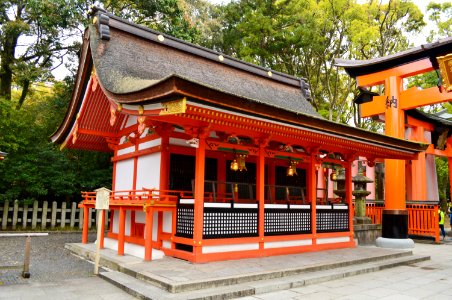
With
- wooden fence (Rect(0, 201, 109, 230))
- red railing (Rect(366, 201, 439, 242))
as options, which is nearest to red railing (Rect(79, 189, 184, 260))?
wooden fence (Rect(0, 201, 109, 230))

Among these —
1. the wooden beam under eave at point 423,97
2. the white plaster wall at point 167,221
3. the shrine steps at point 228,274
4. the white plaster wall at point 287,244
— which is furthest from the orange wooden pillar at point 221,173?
the wooden beam under eave at point 423,97

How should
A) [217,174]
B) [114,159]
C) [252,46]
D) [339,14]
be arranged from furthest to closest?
[252,46] < [339,14] < [114,159] < [217,174]

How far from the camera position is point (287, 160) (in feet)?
41.7

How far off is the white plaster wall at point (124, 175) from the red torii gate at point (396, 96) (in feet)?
31.5

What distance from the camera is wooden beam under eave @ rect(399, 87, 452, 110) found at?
13664mm

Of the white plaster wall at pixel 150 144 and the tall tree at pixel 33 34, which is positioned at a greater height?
the tall tree at pixel 33 34

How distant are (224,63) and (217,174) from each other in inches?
239

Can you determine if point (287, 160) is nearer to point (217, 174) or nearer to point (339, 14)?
point (217, 174)

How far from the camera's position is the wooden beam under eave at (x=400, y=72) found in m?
13.4

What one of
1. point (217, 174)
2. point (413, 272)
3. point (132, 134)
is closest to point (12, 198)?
point (132, 134)

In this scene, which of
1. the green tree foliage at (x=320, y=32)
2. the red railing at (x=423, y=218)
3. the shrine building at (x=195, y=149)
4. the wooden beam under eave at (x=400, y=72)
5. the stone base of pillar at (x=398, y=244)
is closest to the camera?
the shrine building at (x=195, y=149)

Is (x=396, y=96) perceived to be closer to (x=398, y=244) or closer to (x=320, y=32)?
(x=398, y=244)

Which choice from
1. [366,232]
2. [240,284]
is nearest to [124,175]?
[240,284]

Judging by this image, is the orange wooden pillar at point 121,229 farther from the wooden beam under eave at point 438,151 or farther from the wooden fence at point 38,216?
the wooden beam under eave at point 438,151
